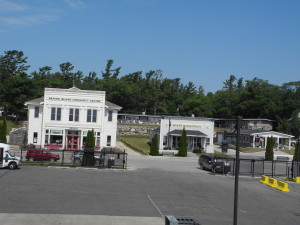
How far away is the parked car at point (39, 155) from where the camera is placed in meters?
41.8

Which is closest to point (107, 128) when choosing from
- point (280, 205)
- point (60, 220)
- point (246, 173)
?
point (246, 173)

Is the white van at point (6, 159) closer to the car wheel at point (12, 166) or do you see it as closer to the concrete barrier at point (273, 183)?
the car wheel at point (12, 166)

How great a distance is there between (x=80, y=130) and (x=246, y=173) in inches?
1017

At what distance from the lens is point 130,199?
22.6m

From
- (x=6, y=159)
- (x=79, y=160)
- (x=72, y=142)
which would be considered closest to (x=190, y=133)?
(x=72, y=142)

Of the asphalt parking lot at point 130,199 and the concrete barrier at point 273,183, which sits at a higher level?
the concrete barrier at point 273,183

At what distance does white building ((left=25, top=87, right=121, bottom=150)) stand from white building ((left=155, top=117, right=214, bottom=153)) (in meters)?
11.6

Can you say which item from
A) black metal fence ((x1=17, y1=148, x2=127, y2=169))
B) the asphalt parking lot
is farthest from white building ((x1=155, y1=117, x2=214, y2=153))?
the asphalt parking lot

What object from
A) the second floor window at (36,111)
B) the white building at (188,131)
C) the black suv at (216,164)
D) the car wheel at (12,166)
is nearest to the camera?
the car wheel at (12,166)

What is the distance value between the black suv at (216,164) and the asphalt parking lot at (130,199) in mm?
4159

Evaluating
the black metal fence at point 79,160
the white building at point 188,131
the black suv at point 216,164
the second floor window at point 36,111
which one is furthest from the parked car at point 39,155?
the white building at point 188,131

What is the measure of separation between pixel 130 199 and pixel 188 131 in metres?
43.0

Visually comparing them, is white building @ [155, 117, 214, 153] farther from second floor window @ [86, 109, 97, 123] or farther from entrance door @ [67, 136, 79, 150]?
entrance door @ [67, 136, 79, 150]

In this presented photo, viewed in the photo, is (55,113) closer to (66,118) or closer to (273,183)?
(66,118)
